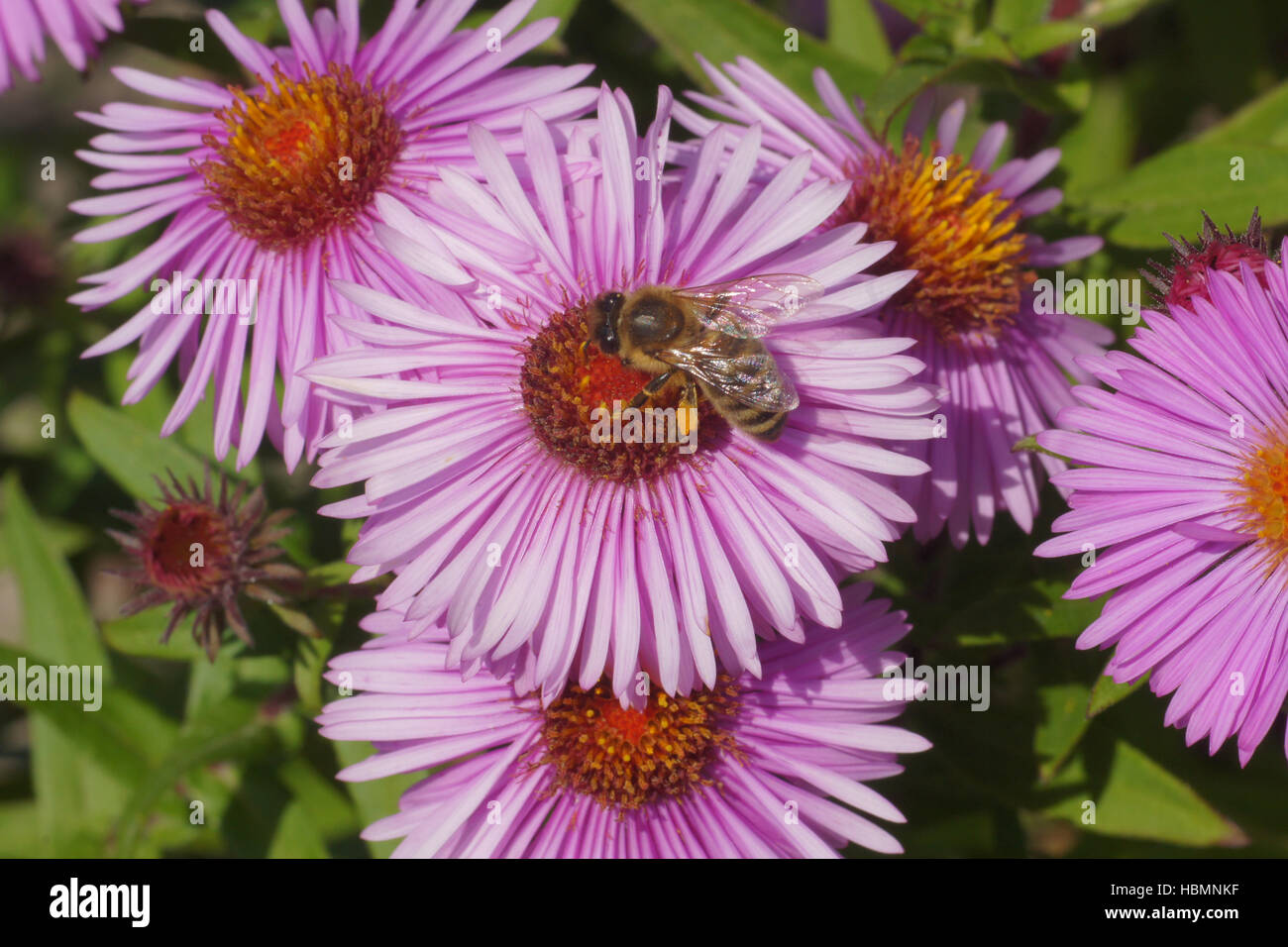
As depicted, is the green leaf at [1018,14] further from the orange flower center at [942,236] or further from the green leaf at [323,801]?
the green leaf at [323,801]

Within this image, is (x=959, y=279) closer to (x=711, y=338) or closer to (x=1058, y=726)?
(x=711, y=338)

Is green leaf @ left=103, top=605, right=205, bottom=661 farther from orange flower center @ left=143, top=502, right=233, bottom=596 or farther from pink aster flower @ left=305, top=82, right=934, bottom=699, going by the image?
pink aster flower @ left=305, top=82, right=934, bottom=699

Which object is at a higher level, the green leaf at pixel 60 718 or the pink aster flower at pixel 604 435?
the pink aster flower at pixel 604 435

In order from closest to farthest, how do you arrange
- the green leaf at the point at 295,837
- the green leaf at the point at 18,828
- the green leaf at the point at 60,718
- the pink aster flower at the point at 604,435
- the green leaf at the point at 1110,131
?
1. the pink aster flower at the point at 604,435
2. the green leaf at the point at 295,837
3. the green leaf at the point at 60,718
4. the green leaf at the point at 18,828
5. the green leaf at the point at 1110,131

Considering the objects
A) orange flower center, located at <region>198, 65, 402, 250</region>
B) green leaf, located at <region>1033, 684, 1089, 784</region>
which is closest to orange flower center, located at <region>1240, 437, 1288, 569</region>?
green leaf, located at <region>1033, 684, 1089, 784</region>

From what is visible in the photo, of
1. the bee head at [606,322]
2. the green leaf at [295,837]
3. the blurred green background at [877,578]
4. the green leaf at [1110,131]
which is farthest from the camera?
the green leaf at [1110,131]

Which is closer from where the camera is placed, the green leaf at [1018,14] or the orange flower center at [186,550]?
the orange flower center at [186,550]

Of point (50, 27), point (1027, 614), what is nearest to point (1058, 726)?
point (1027, 614)

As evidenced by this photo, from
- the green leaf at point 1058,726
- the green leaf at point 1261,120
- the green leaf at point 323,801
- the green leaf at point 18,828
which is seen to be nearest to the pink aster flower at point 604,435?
the green leaf at point 1058,726
